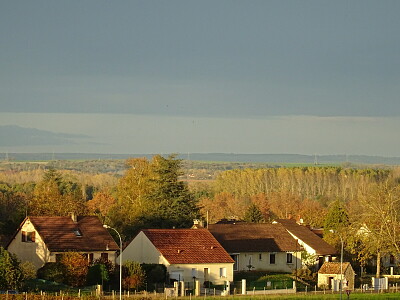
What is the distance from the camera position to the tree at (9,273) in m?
54.4

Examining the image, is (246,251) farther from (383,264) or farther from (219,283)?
(383,264)

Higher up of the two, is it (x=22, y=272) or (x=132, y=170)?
(x=132, y=170)

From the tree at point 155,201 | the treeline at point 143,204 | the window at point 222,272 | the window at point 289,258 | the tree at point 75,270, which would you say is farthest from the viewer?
the tree at point 155,201

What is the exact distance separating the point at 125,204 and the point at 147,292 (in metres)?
43.2

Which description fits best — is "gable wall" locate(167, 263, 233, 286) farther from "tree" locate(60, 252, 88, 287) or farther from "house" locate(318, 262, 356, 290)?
"tree" locate(60, 252, 88, 287)

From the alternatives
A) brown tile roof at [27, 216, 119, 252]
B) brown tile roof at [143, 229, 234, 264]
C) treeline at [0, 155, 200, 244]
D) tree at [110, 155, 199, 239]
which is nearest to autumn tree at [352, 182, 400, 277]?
brown tile roof at [143, 229, 234, 264]

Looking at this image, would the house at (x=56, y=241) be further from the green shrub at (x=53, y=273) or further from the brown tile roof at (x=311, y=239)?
the brown tile roof at (x=311, y=239)

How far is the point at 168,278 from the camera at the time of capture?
6519 cm

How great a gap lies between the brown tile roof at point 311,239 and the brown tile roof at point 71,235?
21.8m

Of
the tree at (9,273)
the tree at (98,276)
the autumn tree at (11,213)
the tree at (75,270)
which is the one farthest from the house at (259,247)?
the tree at (9,273)

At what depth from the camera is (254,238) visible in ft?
262

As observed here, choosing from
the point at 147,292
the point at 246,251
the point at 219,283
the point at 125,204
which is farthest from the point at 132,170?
the point at 147,292

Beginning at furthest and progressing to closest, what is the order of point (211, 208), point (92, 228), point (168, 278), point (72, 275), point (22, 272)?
point (211, 208), point (92, 228), point (168, 278), point (72, 275), point (22, 272)

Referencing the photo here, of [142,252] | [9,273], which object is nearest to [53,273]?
[9,273]
